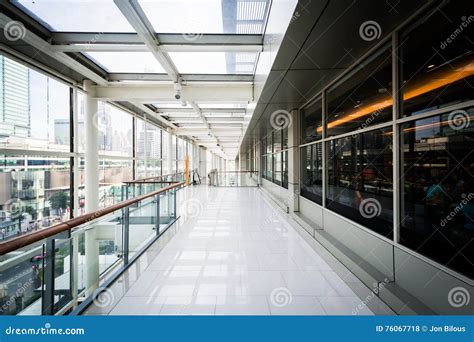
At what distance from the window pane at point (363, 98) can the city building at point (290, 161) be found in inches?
0.9

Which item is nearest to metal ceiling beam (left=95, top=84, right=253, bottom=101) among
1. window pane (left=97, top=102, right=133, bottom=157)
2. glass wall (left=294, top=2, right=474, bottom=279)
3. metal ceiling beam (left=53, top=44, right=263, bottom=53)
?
window pane (left=97, top=102, right=133, bottom=157)

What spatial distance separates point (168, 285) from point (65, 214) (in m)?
4.76

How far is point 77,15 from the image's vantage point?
3.62 metres

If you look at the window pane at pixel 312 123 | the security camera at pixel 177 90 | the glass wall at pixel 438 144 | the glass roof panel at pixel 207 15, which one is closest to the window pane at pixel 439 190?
the glass wall at pixel 438 144

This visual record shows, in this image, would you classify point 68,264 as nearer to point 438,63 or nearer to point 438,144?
point 438,144

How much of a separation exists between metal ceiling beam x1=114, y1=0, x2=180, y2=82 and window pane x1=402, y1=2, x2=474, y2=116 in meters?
3.22

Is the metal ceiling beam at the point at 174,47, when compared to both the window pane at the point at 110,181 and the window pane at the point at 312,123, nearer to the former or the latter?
the window pane at the point at 312,123

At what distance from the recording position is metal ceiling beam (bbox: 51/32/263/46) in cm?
406

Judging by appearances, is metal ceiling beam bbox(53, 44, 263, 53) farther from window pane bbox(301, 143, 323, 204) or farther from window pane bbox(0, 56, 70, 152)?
window pane bbox(301, 143, 323, 204)

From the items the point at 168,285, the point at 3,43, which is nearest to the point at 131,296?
the point at 168,285

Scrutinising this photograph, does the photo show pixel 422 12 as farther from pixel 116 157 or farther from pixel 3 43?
pixel 116 157

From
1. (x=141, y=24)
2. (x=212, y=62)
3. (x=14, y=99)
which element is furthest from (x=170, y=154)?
(x=141, y=24)

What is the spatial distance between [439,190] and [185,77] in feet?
Result: 18.0

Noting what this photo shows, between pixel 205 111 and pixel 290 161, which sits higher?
pixel 205 111
